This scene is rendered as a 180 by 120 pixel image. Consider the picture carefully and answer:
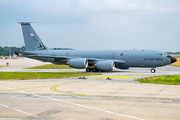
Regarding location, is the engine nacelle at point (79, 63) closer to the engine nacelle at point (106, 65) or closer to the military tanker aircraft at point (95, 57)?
the military tanker aircraft at point (95, 57)

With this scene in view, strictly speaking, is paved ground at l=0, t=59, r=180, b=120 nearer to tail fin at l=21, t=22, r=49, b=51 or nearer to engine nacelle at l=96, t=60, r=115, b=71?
engine nacelle at l=96, t=60, r=115, b=71

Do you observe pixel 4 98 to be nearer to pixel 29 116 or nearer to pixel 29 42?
pixel 29 116

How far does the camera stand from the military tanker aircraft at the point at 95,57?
137 feet

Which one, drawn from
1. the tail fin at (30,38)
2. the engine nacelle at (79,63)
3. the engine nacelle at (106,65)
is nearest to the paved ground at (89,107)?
the engine nacelle at (106,65)

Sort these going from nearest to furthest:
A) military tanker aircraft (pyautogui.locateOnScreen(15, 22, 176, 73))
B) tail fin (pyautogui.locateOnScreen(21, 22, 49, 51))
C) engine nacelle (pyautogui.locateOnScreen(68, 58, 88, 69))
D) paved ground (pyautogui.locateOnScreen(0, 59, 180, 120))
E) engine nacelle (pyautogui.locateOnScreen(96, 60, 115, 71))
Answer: paved ground (pyautogui.locateOnScreen(0, 59, 180, 120)) < engine nacelle (pyautogui.locateOnScreen(96, 60, 115, 71)) < engine nacelle (pyautogui.locateOnScreen(68, 58, 88, 69)) < military tanker aircraft (pyautogui.locateOnScreen(15, 22, 176, 73)) < tail fin (pyautogui.locateOnScreen(21, 22, 49, 51))

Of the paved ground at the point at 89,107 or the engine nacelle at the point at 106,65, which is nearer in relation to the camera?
the paved ground at the point at 89,107

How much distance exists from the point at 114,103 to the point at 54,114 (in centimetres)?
426

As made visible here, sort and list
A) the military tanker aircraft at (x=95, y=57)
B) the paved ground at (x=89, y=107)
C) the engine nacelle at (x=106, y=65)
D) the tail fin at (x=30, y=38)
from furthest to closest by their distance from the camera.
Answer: the tail fin at (x=30, y=38) → the military tanker aircraft at (x=95, y=57) → the engine nacelle at (x=106, y=65) → the paved ground at (x=89, y=107)

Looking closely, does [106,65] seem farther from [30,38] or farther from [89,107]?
[89,107]

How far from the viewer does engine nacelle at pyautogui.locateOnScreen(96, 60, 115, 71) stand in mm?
40697

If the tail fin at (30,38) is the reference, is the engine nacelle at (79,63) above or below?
below

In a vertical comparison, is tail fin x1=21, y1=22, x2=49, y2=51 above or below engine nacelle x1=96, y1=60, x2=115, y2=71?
above

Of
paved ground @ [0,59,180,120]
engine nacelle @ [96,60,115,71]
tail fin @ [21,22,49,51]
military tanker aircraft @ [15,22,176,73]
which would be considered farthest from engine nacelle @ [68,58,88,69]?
paved ground @ [0,59,180,120]

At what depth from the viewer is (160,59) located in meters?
41.8
